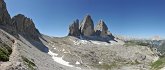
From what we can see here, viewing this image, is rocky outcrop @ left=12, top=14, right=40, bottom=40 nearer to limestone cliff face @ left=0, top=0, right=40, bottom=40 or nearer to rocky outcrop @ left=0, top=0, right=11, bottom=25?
limestone cliff face @ left=0, top=0, right=40, bottom=40

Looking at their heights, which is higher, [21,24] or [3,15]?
[3,15]

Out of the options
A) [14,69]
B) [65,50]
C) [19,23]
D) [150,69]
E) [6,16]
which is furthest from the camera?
[19,23]

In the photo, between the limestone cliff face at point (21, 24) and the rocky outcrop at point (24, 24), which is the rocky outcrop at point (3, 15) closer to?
the limestone cliff face at point (21, 24)

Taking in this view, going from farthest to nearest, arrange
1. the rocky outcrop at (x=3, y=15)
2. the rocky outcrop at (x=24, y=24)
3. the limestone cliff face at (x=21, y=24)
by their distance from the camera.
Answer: the rocky outcrop at (x=24, y=24) < the limestone cliff face at (x=21, y=24) < the rocky outcrop at (x=3, y=15)

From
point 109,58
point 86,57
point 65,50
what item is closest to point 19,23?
point 65,50

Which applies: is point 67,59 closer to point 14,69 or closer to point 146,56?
point 146,56

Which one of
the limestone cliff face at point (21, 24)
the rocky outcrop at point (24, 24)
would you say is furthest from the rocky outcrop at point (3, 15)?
the rocky outcrop at point (24, 24)

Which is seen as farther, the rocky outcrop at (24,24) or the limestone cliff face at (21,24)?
the rocky outcrop at (24,24)

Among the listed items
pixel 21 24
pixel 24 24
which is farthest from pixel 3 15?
pixel 24 24

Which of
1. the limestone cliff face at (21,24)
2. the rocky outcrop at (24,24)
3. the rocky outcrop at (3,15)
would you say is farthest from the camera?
the rocky outcrop at (24,24)

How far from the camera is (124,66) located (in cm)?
13938

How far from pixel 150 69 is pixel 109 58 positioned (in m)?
34.6

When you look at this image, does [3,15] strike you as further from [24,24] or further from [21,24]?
[24,24]

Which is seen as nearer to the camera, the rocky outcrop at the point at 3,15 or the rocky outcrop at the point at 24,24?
the rocky outcrop at the point at 3,15
